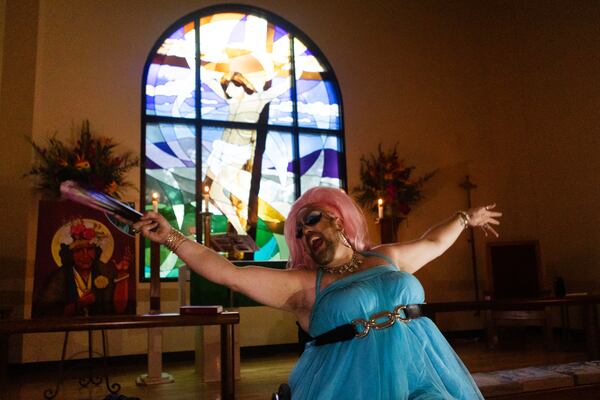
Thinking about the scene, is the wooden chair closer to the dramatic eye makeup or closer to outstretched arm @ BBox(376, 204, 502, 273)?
outstretched arm @ BBox(376, 204, 502, 273)

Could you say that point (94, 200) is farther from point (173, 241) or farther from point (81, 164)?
point (81, 164)

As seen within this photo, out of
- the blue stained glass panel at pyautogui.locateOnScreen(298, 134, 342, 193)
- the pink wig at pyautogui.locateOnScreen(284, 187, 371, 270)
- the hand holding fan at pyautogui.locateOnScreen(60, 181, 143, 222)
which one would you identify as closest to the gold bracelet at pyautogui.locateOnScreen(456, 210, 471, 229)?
the pink wig at pyautogui.locateOnScreen(284, 187, 371, 270)

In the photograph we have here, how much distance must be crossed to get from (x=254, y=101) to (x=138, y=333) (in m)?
3.07

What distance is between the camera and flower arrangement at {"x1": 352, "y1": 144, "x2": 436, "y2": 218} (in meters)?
6.19

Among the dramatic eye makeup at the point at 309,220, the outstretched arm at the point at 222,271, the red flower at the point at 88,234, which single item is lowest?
the outstretched arm at the point at 222,271

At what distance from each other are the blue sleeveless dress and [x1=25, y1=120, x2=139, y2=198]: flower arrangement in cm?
400

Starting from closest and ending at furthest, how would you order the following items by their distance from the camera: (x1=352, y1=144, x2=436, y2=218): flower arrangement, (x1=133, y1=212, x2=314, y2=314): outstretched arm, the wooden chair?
(x1=133, y1=212, x2=314, y2=314): outstretched arm → the wooden chair → (x1=352, y1=144, x2=436, y2=218): flower arrangement

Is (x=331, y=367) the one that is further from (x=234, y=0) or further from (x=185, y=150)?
(x=234, y=0)

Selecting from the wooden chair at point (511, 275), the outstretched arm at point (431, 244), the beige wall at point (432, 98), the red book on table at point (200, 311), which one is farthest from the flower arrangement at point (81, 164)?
the wooden chair at point (511, 275)

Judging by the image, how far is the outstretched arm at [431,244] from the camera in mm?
1776

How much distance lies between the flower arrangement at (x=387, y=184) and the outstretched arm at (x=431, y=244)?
405 cm

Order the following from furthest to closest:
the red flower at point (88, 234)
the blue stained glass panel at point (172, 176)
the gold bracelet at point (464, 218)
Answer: the blue stained glass panel at point (172, 176)
the red flower at point (88, 234)
the gold bracelet at point (464, 218)

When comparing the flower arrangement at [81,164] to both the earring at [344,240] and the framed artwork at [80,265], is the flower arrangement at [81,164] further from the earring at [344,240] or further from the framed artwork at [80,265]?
the earring at [344,240]

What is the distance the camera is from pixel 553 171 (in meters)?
6.54
